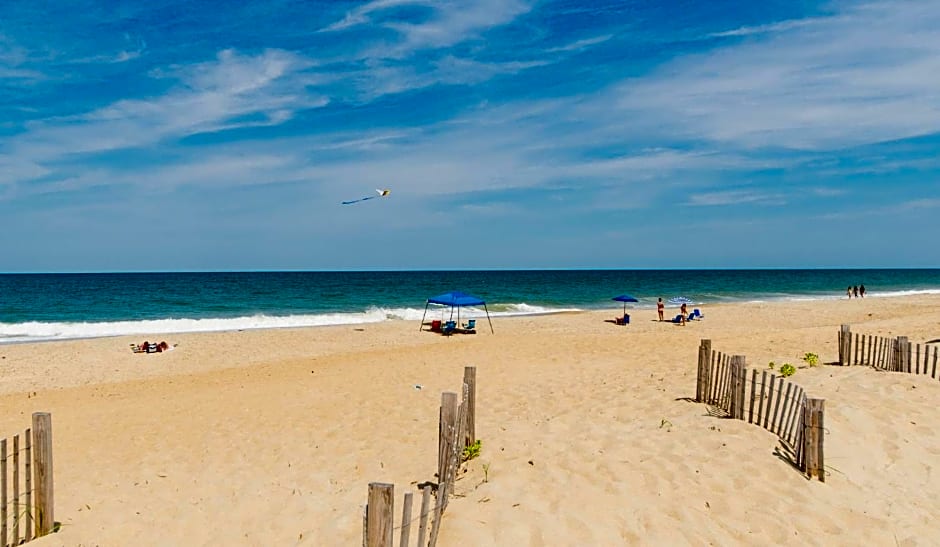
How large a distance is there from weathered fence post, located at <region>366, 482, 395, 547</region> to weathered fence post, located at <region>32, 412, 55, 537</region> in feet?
12.8

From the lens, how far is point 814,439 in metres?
6.47

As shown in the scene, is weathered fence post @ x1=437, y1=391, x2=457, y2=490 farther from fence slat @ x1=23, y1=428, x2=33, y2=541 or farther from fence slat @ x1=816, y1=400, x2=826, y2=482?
fence slat @ x1=23, y1=428, x2=33, y2=541

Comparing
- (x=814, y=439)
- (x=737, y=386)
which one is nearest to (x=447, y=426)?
(x=814, y=439)

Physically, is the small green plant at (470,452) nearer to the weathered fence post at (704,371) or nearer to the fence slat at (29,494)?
the weathered fence post at (704,371)

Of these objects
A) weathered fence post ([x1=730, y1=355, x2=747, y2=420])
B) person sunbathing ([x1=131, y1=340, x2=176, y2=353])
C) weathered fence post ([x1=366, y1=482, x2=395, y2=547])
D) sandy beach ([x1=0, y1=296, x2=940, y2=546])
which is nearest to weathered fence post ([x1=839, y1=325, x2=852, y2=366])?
sandy beach ([x1=0, y1=296, x2=940, y2=546])

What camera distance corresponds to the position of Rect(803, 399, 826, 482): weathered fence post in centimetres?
643

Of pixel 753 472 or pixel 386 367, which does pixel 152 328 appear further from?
pixel 753 472

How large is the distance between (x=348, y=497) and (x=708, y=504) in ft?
12.2

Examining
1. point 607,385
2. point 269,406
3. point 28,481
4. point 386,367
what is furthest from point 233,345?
point 28,481

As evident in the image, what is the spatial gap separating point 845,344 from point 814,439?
7167mm

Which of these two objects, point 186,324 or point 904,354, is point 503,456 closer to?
point 904,354

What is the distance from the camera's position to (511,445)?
810cm

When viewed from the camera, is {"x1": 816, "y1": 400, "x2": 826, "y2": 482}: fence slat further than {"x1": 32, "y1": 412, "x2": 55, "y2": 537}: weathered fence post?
Yes

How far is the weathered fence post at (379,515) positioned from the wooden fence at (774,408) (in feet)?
15.2
